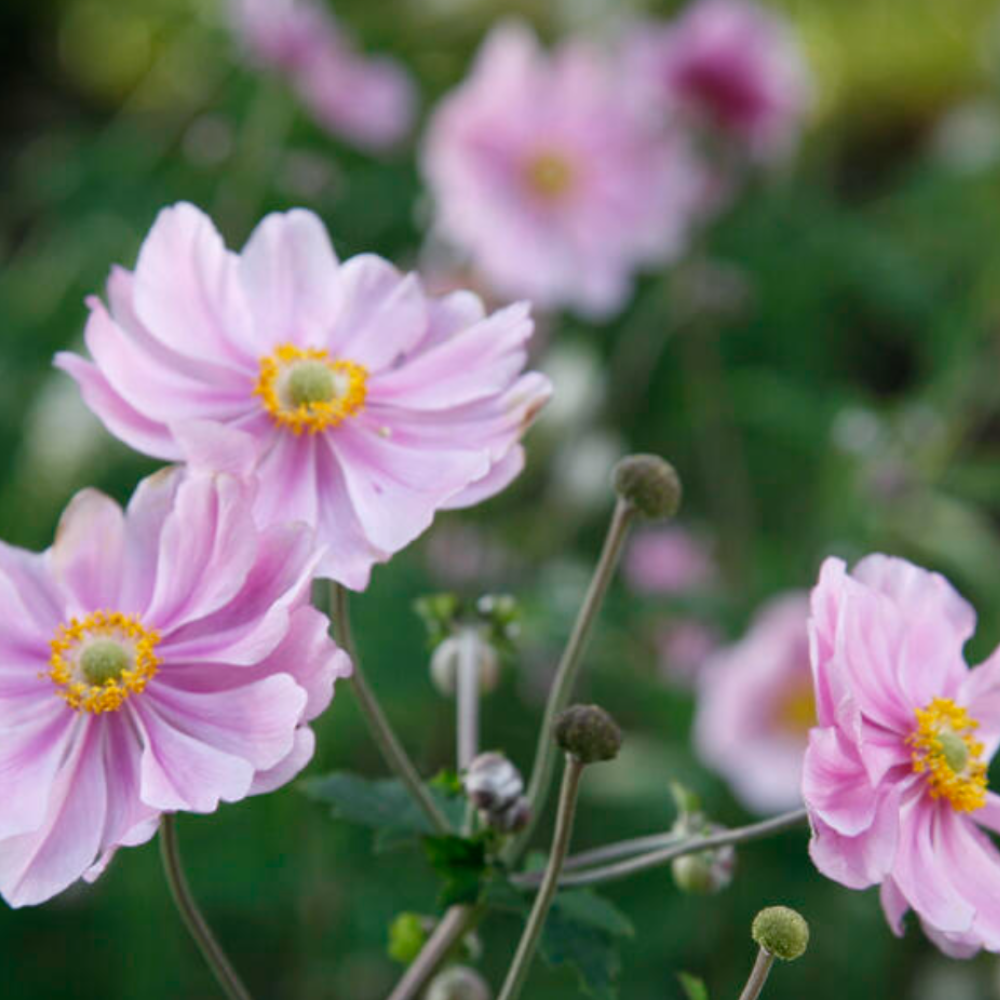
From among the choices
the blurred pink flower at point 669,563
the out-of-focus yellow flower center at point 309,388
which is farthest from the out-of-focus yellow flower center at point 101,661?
the blurred pink flower at point 669,563

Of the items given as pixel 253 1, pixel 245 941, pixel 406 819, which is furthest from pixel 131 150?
pixel 406 819

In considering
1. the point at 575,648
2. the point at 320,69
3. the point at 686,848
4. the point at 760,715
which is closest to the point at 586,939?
the point at 686,848

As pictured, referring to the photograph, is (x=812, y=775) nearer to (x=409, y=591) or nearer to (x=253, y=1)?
(x=409, y=591)

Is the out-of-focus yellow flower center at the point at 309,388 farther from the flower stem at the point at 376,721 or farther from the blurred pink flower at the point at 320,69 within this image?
Result: the blurred pink flower at the point at 320,69

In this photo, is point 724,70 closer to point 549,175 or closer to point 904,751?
point 549,175

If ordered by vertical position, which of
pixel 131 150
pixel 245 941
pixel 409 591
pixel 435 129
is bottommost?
pixel 245 941
